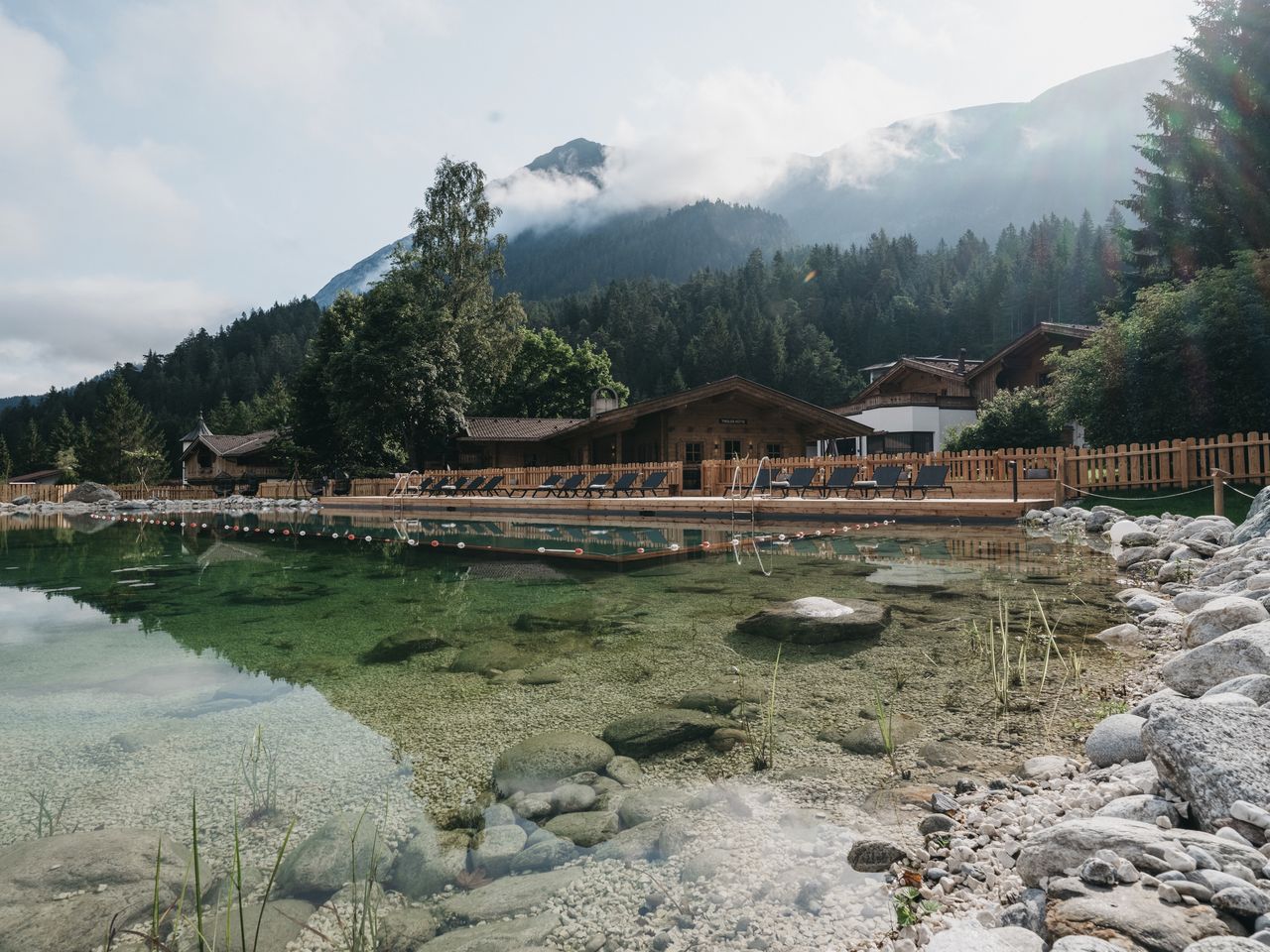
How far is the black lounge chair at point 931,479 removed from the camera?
17.4 metres

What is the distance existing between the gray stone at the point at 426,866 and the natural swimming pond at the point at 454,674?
142 mm

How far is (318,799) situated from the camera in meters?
2.99

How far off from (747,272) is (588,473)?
6633 cm

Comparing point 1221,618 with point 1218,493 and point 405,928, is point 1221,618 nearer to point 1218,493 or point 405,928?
point 405,928

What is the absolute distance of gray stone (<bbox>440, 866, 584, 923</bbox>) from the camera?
2168mm

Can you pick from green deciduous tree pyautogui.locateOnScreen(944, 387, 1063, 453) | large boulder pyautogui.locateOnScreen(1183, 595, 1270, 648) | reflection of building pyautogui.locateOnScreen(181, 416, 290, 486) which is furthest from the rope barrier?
reflection of building pyautogui.locateOnScreen(181, 416, 290, 486)

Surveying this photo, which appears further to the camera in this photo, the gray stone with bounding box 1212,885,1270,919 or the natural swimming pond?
the natural swimming pond

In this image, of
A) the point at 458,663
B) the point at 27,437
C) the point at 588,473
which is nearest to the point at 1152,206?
the point at 588,473

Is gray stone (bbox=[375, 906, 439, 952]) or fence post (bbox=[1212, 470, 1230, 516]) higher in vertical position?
fence post (bbox=[1212, 470, 1230, 516])

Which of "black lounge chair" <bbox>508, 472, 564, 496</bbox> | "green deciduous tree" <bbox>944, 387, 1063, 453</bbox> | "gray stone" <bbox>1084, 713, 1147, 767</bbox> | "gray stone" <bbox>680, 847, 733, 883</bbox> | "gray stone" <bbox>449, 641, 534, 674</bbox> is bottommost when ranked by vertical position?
"gray stone" <bbox>449, 641, 534, 674</bbox>

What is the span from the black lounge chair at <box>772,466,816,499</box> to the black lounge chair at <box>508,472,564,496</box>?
879cm

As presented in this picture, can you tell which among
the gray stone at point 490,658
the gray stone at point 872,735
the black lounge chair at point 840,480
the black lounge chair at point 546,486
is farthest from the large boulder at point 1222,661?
the black lounge chair at point 546,486

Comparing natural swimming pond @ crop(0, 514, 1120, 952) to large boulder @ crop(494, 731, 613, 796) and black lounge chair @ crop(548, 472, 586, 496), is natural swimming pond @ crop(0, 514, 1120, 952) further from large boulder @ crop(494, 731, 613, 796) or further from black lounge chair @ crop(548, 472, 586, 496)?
black lounge chair @ crop(548, 472, 586, 496)

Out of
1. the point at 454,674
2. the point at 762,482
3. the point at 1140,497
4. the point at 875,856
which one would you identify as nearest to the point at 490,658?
the point at 454,674
